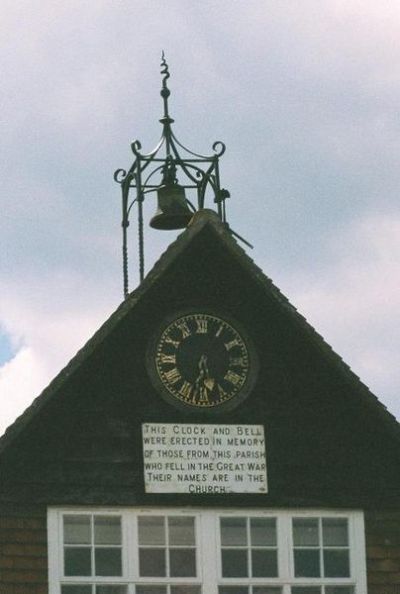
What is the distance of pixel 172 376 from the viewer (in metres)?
26.7

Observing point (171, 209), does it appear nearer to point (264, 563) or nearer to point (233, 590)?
point (264, 563)

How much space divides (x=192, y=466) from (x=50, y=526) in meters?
2.01

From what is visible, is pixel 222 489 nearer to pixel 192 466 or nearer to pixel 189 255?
pixel 192 466

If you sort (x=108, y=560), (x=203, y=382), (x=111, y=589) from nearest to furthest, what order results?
(x=111, y=589), (x=108, y=560), (x=203, y=382)

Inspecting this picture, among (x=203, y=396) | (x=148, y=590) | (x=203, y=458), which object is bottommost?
(x=148, y=590)

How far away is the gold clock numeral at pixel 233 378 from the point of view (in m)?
26.9

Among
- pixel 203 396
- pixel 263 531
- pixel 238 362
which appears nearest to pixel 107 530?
pixel 263 531

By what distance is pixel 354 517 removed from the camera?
2664 cm

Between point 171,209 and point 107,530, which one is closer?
point 107,530

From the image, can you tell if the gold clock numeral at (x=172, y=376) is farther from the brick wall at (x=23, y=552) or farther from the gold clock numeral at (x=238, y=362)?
the brick wall at (x=23, y=552)

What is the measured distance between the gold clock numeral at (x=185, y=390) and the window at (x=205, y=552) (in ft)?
4.92

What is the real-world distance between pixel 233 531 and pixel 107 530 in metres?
1.60

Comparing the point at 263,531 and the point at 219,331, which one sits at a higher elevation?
the point at 219,331

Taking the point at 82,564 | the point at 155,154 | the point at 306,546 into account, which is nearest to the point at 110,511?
the point at 82,564
